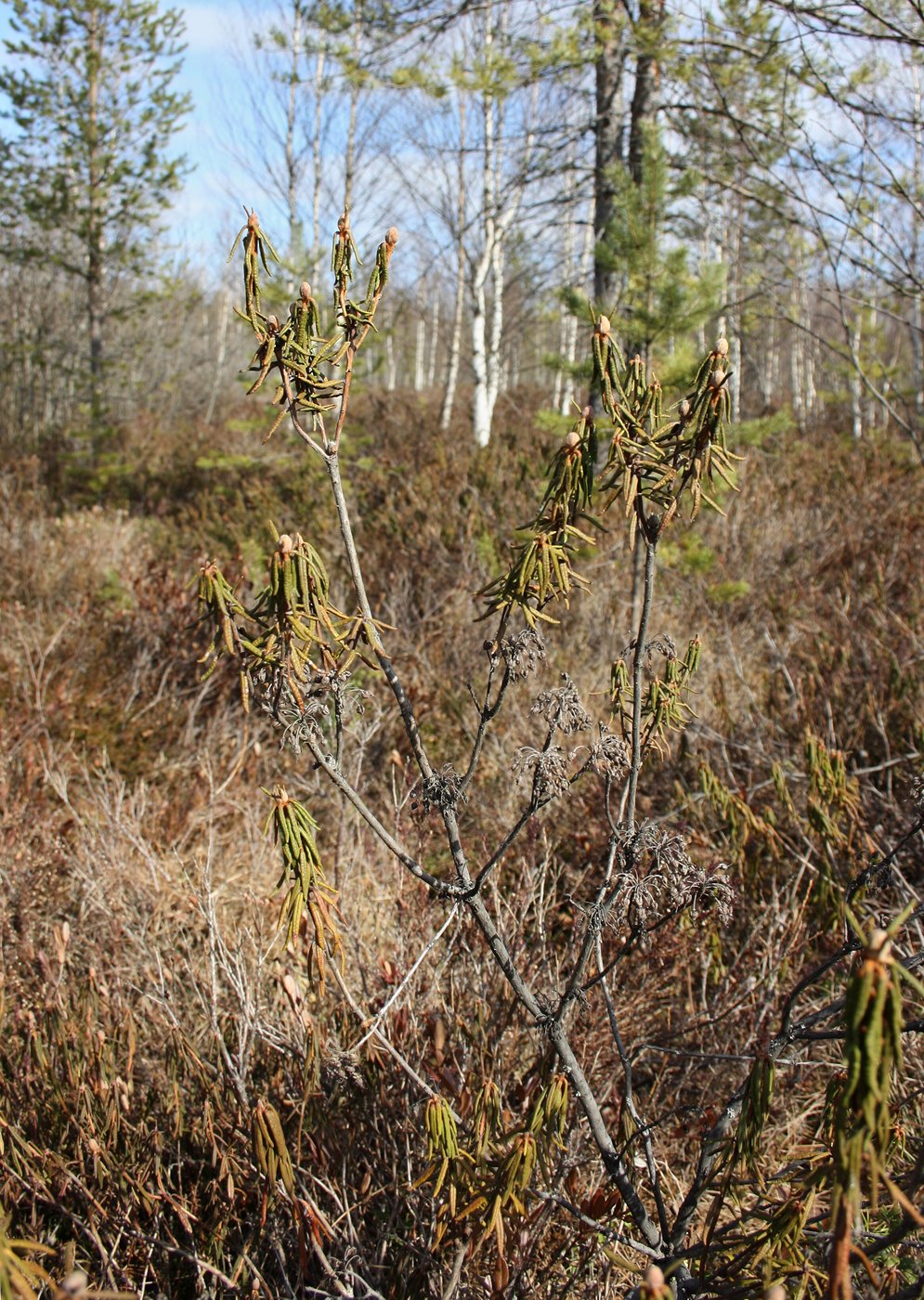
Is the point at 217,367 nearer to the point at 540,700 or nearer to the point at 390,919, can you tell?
the point at 390,919

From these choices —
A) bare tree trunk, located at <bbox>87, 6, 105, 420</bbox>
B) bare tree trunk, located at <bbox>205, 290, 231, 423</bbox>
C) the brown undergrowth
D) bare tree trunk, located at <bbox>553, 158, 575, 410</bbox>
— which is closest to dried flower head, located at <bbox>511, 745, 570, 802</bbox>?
the brown undergrowth

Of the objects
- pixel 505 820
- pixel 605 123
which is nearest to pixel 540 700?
pixel 505 820

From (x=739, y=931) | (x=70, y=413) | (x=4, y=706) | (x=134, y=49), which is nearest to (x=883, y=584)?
(x=739, y=931)

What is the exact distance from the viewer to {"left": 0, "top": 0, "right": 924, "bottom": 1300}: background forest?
1.00 metres

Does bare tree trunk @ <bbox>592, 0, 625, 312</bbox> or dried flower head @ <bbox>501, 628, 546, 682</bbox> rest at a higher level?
bare tree trunk @ <bbox>592, 0, 625, 312</bbox>

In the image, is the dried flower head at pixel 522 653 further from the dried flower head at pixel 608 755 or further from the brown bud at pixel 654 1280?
the brown bud at pixel 654 1280

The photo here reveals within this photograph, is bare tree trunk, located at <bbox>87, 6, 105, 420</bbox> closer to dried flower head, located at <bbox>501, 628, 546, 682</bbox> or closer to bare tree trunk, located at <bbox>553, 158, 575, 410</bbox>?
bare tree trunk, located at <bbox>553, 158, 575, 410</bbox>

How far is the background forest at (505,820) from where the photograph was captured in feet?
3.27

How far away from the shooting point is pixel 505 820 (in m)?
2.89

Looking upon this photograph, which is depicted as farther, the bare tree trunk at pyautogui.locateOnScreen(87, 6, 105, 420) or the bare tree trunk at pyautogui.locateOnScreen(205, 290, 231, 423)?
the bare tree trunk at pyautogui.locateOnScreen(205, 290, 231, 423)

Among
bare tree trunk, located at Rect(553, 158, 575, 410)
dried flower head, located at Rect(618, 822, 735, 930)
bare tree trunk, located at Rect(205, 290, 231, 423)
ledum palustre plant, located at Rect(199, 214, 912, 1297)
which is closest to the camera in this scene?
ledum palustre plant, located at Rect(199, 214, 912, 1297)

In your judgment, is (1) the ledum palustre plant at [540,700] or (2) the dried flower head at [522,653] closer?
(1) the ledum palustre plant at [540,700]

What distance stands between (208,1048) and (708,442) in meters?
1.76

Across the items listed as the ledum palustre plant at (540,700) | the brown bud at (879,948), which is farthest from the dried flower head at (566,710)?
the brown bud at (879,948)
